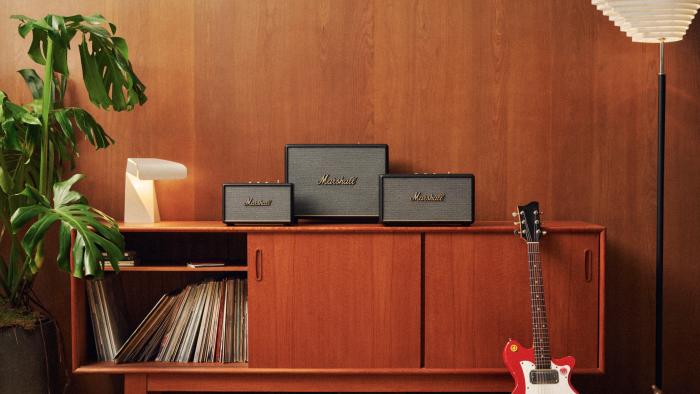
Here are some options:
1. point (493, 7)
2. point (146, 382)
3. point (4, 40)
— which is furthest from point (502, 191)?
point (4, 40)

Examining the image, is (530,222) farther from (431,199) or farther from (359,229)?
(359,229)

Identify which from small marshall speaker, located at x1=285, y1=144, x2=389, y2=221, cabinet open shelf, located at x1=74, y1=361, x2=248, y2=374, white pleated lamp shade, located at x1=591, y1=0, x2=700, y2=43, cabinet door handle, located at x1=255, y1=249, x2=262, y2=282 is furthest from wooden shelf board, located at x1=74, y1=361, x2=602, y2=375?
white pleated lamp shade, located at x1=591, y1=0, x2=700, y2=43

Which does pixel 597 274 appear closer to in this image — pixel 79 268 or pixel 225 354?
pixel 225 354

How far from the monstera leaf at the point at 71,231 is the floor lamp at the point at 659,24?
1915 millimetres

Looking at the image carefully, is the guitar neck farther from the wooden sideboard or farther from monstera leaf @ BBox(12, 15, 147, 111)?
monstera leaf @ BBox(12, 15, 147, 111)

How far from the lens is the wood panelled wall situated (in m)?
2.77

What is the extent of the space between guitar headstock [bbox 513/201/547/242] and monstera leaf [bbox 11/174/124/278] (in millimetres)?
1380

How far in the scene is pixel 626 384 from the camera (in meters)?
2.80

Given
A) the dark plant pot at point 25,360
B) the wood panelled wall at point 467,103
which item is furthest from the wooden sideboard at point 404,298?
the wood panelled wall at point 467,103

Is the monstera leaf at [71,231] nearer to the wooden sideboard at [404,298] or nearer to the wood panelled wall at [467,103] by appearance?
the wooden sideboard at [404,298]

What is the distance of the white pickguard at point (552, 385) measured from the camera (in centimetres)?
229

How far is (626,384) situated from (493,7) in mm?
1647

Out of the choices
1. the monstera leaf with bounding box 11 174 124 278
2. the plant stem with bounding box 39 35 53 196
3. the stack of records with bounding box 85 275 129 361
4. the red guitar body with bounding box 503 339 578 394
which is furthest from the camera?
the stack of records with bounding box 85 275 129 361

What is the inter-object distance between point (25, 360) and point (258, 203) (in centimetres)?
99
